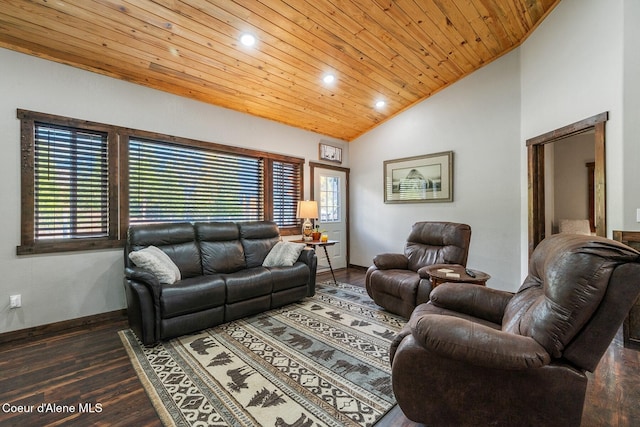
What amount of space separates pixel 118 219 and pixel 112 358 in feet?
4.96

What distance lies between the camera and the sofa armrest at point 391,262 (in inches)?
132

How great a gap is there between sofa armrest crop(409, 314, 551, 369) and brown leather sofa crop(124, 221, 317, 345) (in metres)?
2.06

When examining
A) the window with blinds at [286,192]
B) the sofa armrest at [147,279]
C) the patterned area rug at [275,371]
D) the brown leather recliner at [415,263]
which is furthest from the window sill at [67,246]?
the brown leather recliner at [415,263]

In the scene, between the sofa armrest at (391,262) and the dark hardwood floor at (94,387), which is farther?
the sofa armrest at (391,262)

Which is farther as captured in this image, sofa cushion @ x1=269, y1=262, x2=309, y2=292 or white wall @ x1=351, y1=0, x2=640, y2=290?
sofa cushion @ x1=269, y1=262, x2=309, y2=292

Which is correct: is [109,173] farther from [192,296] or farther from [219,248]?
[192,296]

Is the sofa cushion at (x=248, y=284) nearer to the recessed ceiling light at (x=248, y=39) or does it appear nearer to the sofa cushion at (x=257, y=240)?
the sofa cushion at (x=257, y=240)

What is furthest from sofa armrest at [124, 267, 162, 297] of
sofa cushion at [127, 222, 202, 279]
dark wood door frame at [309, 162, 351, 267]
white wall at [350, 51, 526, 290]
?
white wall at [350, 51, 526, 290]

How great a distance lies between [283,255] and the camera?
141 inches

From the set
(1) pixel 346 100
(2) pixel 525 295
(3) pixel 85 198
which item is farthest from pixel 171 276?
(1) pixel 346 100

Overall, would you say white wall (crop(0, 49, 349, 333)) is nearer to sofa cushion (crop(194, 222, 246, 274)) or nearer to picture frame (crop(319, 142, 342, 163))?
sofa cushion (crop(194, 222, 246, 274))

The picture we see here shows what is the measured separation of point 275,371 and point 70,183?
9.07 ft

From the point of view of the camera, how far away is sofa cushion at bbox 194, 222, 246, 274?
10.9 feet

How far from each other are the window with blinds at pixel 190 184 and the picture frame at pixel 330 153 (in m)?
1.31
